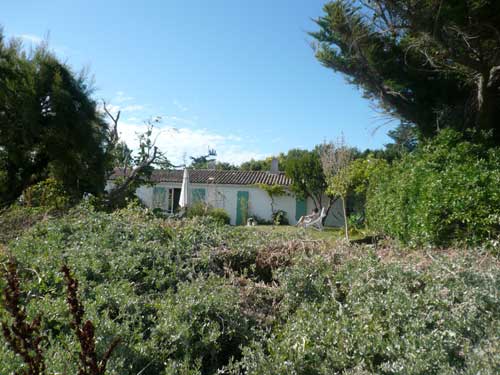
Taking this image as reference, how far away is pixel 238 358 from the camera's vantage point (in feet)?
8.06

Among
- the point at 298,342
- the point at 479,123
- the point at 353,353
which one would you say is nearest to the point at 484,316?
the point at 353,353

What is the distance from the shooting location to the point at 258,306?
2863 mm

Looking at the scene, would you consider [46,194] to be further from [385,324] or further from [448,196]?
[385,324]

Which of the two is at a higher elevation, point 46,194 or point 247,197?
point 247,197

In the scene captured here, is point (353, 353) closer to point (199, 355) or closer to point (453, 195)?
point (199, 355)

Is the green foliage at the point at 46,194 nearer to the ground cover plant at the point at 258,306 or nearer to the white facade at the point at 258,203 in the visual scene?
the ground cover plant at the point at 258,306

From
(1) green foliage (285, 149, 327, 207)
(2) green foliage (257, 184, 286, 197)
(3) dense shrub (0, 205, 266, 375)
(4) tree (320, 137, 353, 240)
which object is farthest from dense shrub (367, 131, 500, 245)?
(2) green foliage (257, 184, 286, 197)

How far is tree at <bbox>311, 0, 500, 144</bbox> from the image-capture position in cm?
667

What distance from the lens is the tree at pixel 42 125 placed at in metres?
7.61

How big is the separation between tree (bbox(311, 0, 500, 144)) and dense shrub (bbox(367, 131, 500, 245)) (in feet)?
4.66

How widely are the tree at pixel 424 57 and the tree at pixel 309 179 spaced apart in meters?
14.0

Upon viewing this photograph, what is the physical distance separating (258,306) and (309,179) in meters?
21.9

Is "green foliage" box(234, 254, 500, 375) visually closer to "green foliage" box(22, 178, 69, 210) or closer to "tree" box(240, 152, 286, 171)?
"green foliage" box(22, 178, 69, 210)


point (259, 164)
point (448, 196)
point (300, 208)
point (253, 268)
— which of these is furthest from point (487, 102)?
point (259, 164)
